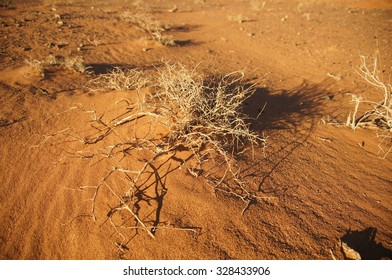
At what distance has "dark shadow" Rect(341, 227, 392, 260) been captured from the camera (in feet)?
6.08

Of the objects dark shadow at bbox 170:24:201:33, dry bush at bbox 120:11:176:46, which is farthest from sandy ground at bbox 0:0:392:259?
dark shadow at bbox 170:24:201:33

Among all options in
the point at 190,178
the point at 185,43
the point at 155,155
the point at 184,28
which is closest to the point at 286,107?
the point at 190,178

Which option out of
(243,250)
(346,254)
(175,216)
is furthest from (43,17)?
(346,254)

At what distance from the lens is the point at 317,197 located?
90.4 inches

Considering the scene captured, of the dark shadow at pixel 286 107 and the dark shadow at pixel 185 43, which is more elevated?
the dark shadow at pixel 286 107

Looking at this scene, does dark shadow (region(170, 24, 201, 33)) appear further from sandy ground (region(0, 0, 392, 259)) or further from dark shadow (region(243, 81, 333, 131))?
dark shadow (region(243, 81, 333, 131))

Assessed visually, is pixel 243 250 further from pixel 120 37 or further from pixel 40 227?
pixel 120 37

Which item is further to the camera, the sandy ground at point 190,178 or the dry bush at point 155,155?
the dry bush at point 155,155

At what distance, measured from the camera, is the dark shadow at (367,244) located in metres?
1.85

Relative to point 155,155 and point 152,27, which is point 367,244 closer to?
point 155,155

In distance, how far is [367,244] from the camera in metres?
1.93

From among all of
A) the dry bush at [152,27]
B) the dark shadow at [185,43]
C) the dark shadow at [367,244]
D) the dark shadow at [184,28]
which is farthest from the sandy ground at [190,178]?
the dark shadow at [184,28]

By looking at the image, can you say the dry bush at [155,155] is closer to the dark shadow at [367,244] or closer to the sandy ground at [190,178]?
the sandy ground at [190,178]
